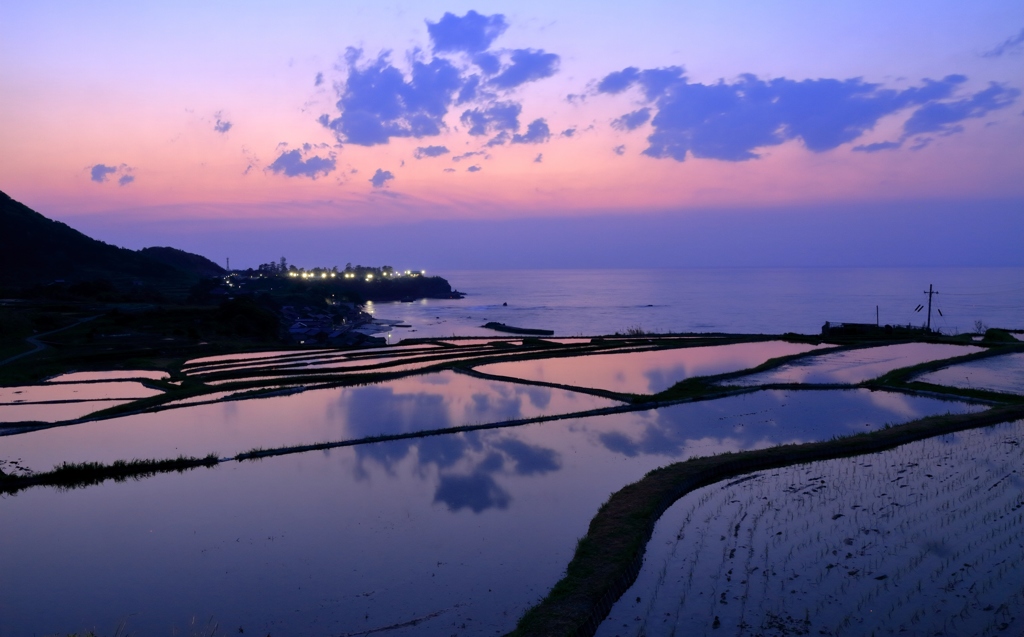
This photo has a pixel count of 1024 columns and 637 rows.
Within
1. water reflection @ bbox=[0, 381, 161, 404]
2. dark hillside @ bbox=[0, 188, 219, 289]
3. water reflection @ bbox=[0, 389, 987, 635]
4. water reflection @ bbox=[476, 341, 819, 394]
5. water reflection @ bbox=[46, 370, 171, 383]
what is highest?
dark hillside @ bbox=[0, 188, 219, 289]

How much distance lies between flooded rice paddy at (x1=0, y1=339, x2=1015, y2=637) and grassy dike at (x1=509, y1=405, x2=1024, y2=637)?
33cm

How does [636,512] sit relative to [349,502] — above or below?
above

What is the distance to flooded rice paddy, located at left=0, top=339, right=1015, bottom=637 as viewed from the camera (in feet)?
21.2

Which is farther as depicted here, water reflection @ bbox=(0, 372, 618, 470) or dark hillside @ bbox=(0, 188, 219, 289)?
dark hillside @ bbox=(0, 188, 219, 289)

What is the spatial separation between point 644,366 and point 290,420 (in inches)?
504

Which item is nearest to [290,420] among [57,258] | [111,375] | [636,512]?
[636,512]

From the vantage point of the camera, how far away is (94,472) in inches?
429

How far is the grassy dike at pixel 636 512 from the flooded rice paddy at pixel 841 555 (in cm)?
20

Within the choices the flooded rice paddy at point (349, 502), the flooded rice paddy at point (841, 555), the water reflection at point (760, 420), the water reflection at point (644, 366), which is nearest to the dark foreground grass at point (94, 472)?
the flooded rice paddy at point (349, 502)

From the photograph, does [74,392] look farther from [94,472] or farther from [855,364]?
[855,364]

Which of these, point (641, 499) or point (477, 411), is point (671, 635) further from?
point (477, 411)

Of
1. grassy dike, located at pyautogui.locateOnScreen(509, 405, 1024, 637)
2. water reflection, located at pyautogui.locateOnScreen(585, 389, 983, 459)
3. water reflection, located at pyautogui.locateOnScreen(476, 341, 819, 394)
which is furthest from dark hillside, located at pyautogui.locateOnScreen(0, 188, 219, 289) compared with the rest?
grassy dike, located at pyautogui.locateOnScreen(509, 405, 1024, 637)

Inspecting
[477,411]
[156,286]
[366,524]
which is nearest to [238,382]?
[477,411]

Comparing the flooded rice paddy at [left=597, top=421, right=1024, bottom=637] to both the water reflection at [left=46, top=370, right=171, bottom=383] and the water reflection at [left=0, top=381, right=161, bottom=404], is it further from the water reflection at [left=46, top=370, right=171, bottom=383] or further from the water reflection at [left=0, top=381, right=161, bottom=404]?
the water reflection at [left=46, top=370, right=171, bottom=383]
